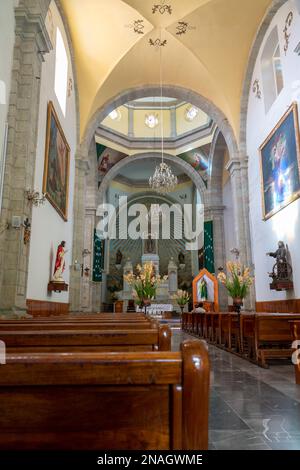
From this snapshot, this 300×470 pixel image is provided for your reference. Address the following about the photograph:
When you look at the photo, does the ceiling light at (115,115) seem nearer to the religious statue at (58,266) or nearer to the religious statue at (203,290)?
the religious statue at (203,290)

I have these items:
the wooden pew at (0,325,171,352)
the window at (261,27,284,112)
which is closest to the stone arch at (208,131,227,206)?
the window at (261,27,284,112)

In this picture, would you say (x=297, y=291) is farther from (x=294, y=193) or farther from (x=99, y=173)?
(x=99, y=173)

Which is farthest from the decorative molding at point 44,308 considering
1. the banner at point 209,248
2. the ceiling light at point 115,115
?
the ceiling light at point 115,115

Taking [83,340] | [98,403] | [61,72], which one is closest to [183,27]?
[61,72]

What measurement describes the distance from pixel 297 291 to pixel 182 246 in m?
16.4

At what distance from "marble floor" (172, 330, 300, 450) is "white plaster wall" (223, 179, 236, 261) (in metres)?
12.6

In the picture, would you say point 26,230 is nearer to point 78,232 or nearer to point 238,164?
point 78,232

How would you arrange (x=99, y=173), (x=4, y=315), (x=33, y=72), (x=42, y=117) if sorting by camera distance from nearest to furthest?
1. (x=4, y=315)
2. (x=33, y=72)
3. (x=42, y=117)
4. (x=99, y=173)

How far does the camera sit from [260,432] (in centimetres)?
228

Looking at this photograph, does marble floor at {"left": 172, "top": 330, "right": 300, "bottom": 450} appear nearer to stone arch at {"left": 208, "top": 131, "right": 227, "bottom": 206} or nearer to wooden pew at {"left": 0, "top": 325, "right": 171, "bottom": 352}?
wooden pew at {"left": 0, "top": 325, "right": 171, "bottom": 352}

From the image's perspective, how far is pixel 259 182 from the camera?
35.1 feet

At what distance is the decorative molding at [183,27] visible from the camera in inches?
437

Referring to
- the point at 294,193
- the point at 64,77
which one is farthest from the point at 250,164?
the point at 64,77

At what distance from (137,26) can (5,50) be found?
6.40m
